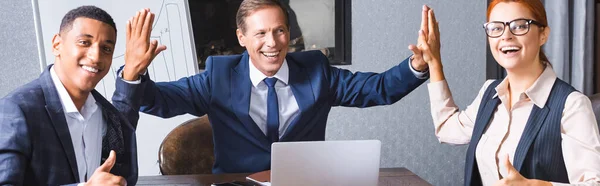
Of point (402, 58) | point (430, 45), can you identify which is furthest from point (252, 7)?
point (402, 58)

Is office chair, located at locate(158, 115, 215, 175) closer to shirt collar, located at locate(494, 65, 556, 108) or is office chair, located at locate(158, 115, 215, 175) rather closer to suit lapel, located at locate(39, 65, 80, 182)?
suit lapel, located at locate(39, 65, 80, 182)

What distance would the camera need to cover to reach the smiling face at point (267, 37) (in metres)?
2.36

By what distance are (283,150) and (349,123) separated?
2.27 metres

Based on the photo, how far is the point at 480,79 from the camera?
4.10m

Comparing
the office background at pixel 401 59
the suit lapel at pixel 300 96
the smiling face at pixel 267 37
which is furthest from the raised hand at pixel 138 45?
the office background at pixel 401 59

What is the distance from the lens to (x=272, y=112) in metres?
2.40

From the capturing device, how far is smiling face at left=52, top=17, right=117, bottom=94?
1767 mm

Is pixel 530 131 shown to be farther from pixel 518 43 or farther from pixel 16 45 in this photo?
pixel 16 45

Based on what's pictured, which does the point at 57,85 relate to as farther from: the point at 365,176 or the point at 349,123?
the point at 349,123

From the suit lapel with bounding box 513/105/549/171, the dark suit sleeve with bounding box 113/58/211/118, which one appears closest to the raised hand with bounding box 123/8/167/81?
the dark suit sleeve with bounding box 113/58/211/118

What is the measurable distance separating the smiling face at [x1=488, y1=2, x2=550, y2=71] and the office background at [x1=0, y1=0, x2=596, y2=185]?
2054 millimetres

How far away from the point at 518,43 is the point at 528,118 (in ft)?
0.66

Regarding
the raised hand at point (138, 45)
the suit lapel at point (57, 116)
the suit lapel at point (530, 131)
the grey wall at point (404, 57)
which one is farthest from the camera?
the grey wall at point (404, 57)

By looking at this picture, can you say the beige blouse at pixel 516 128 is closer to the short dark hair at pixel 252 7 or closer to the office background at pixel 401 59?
the short dark hair at pixel 252 7
